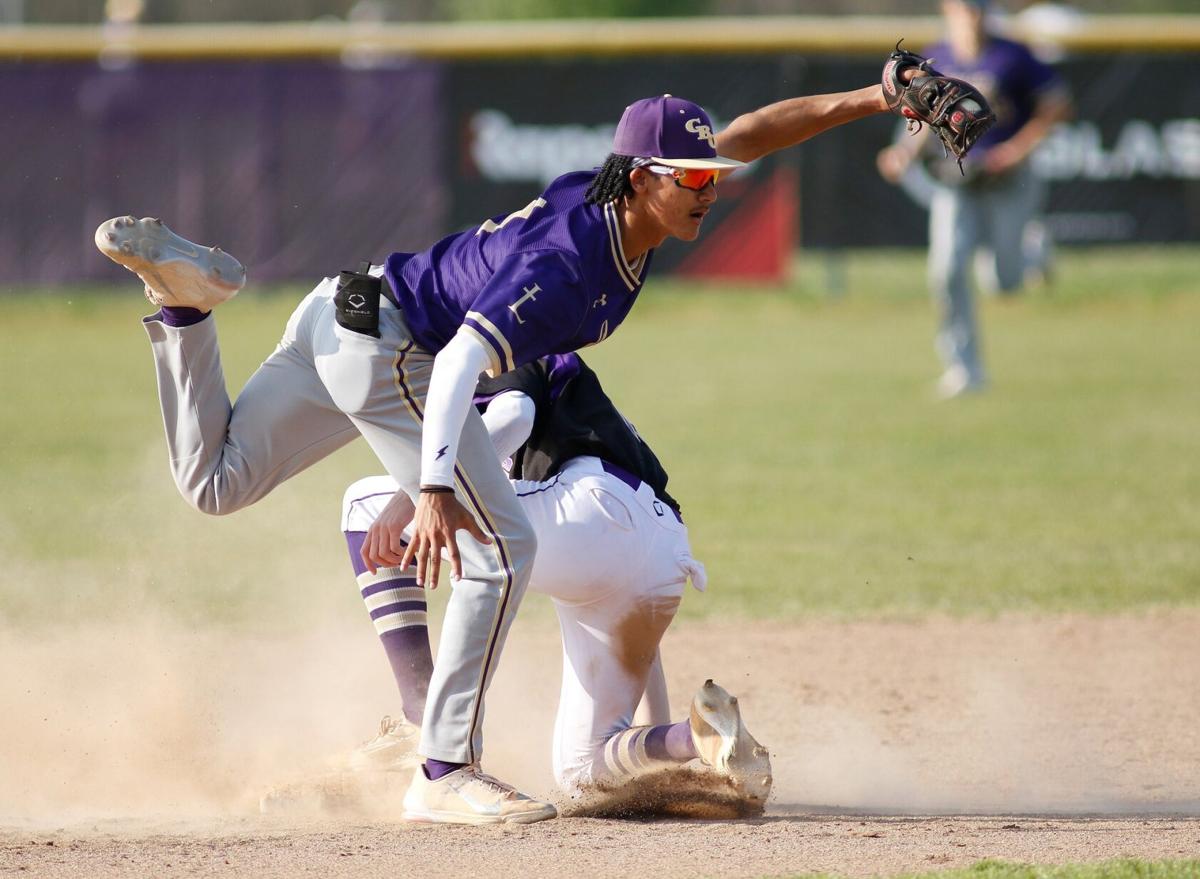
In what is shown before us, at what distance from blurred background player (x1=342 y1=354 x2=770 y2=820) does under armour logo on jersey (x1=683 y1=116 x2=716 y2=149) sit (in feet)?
2.60

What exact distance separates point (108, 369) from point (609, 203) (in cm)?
1017

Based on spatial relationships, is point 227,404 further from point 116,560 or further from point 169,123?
point 169,123

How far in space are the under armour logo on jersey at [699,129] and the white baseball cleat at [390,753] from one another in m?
1.84

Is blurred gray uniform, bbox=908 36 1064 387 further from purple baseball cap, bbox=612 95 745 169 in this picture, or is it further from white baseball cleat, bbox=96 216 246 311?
white baseball cleat, bbox=96 216 246 311

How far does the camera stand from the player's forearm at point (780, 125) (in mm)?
4770

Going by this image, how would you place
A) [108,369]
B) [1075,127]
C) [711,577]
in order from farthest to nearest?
[1075,127], [108,369], [711,577]

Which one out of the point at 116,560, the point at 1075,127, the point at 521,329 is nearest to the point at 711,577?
the point at 116,560

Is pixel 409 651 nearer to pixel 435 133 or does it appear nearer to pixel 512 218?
pixel 512 218

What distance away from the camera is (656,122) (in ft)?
13.6

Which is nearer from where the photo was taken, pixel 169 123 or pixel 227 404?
pixel 227 404

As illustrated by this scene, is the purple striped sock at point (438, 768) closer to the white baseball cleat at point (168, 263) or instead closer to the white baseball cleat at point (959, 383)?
the white baseball cleat at point (168, 263)

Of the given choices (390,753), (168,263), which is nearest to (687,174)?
(168,263)

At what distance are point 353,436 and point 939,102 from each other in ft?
6.32

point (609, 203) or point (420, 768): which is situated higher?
point (609, 203)
